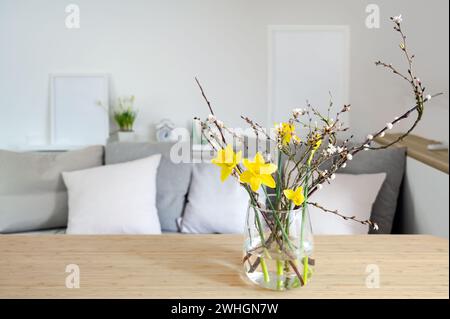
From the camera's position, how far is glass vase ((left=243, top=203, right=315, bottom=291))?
0.91 m

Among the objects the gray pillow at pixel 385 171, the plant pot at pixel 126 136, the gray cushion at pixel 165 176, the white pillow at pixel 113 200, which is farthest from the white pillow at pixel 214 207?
the plant pot at pixel 126 136

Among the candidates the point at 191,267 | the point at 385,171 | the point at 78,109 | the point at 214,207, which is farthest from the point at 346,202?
the point at 78,109

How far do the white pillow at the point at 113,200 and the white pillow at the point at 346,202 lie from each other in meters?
0.65

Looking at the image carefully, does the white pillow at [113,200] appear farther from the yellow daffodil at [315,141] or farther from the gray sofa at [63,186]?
the yellow daffodil at [315,141]

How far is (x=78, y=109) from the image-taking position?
2.63 meters

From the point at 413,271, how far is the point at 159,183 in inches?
51.7

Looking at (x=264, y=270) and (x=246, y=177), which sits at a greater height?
(x=246, y=177)

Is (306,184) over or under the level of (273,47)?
under

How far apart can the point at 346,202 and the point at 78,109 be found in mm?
1482

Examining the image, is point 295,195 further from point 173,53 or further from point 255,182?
point 173,53

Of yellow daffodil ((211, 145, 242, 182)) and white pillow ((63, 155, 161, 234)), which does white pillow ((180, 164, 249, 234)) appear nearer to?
white pillow ((63, 155, 161, 234))

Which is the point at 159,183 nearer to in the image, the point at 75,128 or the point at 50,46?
the point at 75,128
